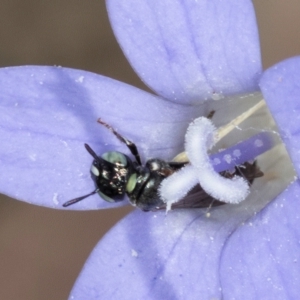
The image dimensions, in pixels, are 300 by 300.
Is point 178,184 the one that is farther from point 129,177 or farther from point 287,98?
point 287,98

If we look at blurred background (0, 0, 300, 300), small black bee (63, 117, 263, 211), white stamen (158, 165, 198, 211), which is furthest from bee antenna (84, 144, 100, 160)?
blurred background (0, 0, 300, 300)

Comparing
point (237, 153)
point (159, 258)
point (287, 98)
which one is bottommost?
point (159, 258)

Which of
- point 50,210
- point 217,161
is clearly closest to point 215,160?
point 217,161

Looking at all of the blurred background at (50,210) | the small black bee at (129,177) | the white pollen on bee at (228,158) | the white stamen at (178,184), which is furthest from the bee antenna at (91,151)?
the blurred background at (50,210)

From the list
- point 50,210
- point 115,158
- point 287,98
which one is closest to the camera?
point 287,98

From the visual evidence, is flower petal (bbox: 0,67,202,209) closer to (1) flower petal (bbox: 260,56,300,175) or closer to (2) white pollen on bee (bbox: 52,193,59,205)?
(2) white pollen on bee (bbox: 52,193,59,205)

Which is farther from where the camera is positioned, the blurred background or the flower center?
the blurred background

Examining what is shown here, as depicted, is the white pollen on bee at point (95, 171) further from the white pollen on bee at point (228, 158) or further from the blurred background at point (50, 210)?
the blurred background at point (50, 210)
